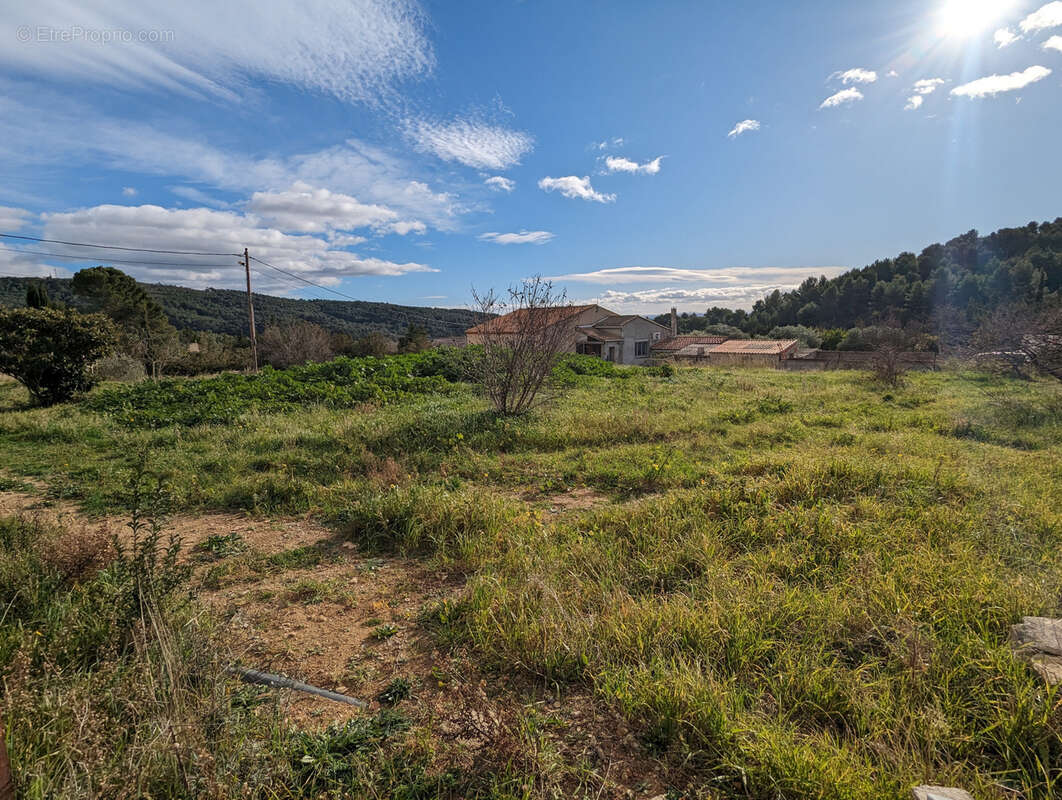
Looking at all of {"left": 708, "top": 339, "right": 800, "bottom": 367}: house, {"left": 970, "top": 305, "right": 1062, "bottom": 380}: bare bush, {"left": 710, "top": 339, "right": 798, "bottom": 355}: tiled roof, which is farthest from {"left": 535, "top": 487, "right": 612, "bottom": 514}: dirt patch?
{"left": 710, "top": 339, "right": 798, "bottom": 355}: tiled roof

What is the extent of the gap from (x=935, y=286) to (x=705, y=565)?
4863cm

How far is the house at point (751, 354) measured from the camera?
26750 mm

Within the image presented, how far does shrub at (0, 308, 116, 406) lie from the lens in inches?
484

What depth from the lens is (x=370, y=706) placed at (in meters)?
2.54

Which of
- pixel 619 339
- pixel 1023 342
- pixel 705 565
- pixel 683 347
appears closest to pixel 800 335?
pixel 683 347

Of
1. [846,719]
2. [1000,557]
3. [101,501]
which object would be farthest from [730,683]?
[101,501]

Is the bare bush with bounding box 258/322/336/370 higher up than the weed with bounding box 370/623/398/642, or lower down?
higher up

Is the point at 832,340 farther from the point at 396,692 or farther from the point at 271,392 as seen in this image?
the point at 396,692

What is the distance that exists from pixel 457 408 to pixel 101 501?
246 inches

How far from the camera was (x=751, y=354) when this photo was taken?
2791 centimetres

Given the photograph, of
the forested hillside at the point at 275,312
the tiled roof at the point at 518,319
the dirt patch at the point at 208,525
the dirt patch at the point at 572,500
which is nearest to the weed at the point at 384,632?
the dirt patch at the point at 208,525

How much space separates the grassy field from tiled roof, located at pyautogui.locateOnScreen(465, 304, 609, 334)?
201 centimetres

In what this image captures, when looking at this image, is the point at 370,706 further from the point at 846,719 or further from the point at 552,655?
the point at 846,719

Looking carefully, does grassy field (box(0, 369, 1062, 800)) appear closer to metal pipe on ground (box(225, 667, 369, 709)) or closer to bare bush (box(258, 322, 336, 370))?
metal pipe on ground (box(225, 667, 369, 709))
